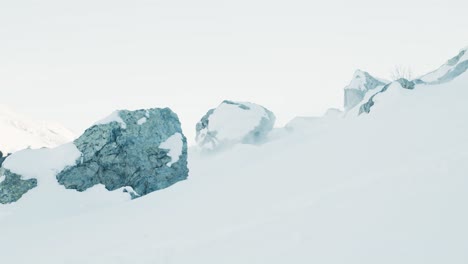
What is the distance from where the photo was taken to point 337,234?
259 inches

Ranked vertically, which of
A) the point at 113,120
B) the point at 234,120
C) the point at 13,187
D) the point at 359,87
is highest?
the point at 113,120

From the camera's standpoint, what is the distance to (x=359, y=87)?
61406 millimetres

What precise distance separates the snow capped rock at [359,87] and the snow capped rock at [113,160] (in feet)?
139

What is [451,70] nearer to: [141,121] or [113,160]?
[141,121]

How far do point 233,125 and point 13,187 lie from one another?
3631 centimetres

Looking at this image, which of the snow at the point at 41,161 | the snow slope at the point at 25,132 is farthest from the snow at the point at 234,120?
the snow slope at the point at 25,132

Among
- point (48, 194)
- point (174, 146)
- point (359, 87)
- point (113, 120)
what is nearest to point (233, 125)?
point (359, 87)

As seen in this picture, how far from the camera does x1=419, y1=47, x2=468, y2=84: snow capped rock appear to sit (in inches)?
1885

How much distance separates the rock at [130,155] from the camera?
20514mm

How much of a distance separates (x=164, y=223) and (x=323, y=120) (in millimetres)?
44411

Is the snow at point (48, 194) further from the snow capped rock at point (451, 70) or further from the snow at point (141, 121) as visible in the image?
the snow capped rock at point (451, 70)

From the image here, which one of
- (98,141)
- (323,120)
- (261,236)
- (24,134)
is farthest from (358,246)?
(24,134)

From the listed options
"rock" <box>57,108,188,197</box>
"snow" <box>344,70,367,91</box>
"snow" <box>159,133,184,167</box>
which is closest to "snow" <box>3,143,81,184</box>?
"rock" <box>57,108,188,197</box>

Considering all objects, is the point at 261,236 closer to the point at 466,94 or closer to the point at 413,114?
the point at 413,114
